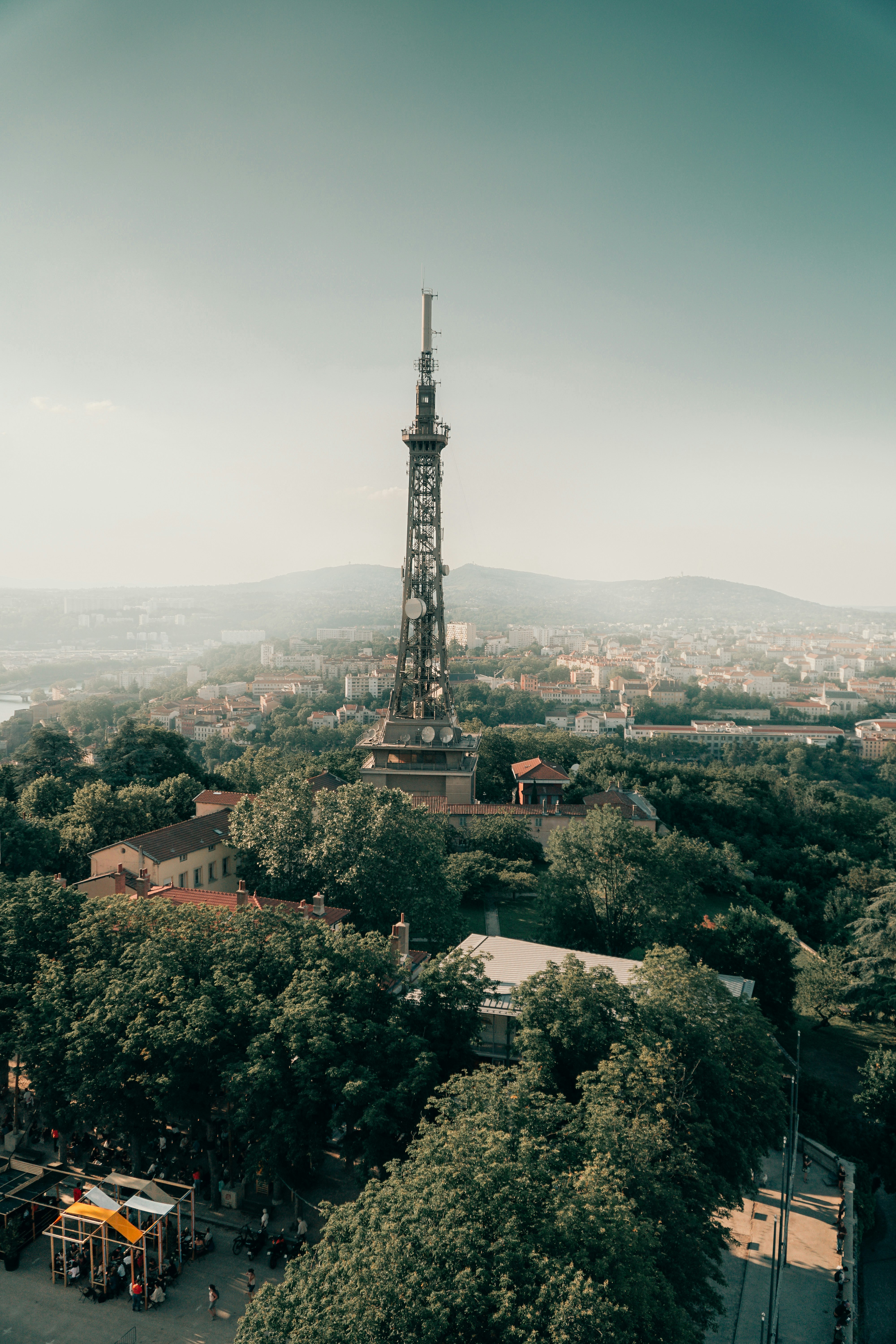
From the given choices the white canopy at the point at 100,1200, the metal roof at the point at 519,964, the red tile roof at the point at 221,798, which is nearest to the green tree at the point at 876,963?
the metal roof at the point at 519,964

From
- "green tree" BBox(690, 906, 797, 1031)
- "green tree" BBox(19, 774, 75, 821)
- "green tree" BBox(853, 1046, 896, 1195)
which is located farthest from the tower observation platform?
"green tree" BBox(853, 1046, 896, 1195)

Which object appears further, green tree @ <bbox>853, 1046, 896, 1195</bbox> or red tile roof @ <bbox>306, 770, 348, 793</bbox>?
red tile roof @ <bbox>306, 770, 348, 793</bbox>

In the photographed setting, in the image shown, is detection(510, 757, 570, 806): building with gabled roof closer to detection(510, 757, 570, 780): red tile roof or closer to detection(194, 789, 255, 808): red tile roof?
detection(510, 757, 570, 780): red tile roof

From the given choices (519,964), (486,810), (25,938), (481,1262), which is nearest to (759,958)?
(519,964)

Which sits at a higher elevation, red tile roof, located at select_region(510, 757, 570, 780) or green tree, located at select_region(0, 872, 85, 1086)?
green tree, located at select_region(0, 872, 85, 1086)

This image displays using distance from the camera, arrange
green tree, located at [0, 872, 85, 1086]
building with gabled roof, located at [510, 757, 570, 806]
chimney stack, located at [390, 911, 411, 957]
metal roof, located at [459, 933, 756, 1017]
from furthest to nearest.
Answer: building with gabled roof, located at [510, 757, 570, 806], chimney stack, located at [390, 911, 411, 957], metal roof, located at [459, 933, 756, 1017], green tree, located at [0, 872, 85, 1086]

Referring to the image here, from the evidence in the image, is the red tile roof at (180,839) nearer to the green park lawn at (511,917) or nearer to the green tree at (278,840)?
the green tree at (278,840)

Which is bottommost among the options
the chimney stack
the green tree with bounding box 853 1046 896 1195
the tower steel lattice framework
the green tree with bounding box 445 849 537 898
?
the green tree with bounding box 853 1046 896 1195

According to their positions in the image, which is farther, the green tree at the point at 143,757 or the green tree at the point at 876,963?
the green tree at the point at 143,757
